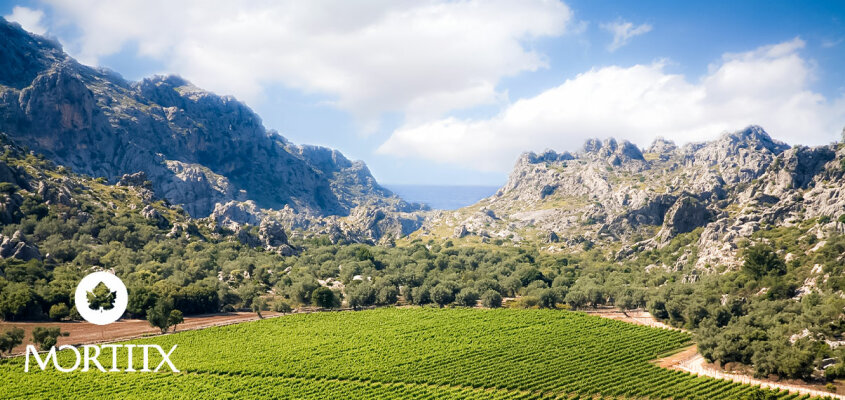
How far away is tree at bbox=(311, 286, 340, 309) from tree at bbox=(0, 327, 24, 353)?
6291 cm

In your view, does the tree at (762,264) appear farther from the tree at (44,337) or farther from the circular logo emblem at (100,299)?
the tree at (44,337)

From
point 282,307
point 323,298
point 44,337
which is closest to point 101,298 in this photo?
point 44,337

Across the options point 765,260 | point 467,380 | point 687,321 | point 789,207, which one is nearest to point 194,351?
point 467,380

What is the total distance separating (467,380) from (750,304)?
7604cm

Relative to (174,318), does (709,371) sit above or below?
below

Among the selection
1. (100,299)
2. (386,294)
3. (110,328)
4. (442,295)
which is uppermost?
(100,299)

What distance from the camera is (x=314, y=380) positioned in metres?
82.7

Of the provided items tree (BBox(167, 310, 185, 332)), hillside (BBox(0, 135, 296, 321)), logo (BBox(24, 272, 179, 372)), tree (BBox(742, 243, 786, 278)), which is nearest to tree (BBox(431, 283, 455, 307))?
hillside (BBox(0, 135, 296, 321))

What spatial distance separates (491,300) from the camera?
13800 centimetres

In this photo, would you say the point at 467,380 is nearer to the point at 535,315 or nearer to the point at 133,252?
the point at 535,315

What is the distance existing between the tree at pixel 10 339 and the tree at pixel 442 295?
92.3m

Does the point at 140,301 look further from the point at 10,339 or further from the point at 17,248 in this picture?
the point at 17,248

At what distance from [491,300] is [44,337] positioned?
102 metres

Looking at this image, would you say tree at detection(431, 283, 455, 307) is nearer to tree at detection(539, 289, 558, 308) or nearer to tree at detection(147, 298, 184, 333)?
tree at detection(539, 289, 558, 308)
